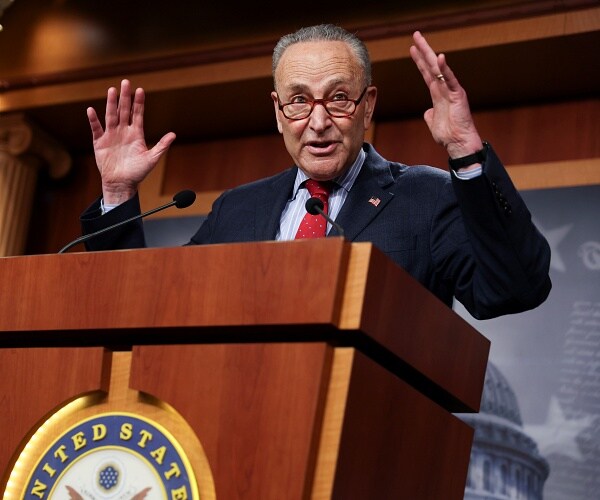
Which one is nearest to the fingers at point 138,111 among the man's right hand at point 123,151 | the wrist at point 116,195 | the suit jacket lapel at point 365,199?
the man's right hand at point 123,151

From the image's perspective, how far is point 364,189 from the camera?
7.58 ft

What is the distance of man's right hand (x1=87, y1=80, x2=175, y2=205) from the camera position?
7.56 feet

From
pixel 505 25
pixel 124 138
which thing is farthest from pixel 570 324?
pixel 124 138

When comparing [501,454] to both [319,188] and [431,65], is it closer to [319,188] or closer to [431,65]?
[319,188]

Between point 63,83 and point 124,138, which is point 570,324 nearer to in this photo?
point 124,138

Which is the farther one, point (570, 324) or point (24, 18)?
point (24, 18)

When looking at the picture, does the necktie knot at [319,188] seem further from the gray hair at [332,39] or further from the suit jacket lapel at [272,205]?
the gray hair at [332,39]

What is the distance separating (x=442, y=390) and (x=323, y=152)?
750 mm

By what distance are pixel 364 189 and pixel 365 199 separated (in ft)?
0.14

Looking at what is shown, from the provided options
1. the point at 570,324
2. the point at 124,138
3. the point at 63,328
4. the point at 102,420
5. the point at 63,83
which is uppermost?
the point at 63,83

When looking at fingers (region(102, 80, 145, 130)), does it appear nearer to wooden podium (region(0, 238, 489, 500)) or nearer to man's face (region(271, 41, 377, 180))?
man's face (region(271, 41, 377, 180))

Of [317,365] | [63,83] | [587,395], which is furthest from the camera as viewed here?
[63,83]

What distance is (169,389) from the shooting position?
5.31ft

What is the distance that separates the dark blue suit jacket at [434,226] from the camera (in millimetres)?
1920
